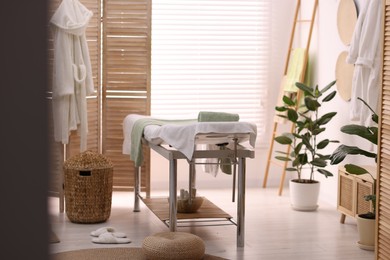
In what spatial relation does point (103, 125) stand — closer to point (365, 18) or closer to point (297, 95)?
point (297, 95)

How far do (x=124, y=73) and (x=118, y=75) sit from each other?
0.06 m

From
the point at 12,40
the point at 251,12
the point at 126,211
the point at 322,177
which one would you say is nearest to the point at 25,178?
the point at 12,40

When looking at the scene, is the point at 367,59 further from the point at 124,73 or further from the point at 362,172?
the point at 124,73

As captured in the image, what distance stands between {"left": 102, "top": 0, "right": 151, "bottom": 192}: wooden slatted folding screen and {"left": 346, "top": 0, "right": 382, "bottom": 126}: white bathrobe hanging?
1.83 metres

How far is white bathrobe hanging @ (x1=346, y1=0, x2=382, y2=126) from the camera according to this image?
462 centimetres

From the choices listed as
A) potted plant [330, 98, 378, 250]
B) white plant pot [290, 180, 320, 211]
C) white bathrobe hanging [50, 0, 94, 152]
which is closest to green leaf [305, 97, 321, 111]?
white plant pot [290, 180, 320, 211]

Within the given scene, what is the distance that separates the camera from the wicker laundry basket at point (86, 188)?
5020mm

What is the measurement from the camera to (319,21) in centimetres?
628

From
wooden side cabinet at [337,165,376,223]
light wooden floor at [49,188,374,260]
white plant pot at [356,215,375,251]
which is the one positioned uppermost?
wooden side cabinet at [337,165,376,223]

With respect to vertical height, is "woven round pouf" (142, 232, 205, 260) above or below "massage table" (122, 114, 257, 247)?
below

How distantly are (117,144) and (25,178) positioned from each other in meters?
5.66

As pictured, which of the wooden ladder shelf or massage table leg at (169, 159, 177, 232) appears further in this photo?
the wooden ladder shelf

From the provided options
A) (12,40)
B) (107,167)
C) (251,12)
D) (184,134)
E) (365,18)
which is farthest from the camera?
(251,12)

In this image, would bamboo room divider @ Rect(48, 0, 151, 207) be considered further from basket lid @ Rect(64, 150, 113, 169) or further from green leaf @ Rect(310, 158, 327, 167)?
green leaf @ Rect(310, 158, 327, 167)
